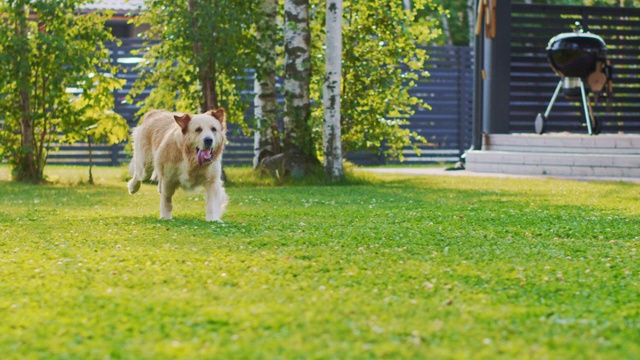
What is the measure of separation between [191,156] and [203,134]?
322 millimetres

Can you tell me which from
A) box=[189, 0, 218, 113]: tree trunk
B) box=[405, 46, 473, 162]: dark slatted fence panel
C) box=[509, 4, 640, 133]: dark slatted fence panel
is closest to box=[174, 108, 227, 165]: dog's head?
box=[189, 0, 218, 113]: tree trunk

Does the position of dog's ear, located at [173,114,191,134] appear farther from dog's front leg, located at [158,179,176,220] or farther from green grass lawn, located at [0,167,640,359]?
green grass lawn, located at [0,167,640,359]

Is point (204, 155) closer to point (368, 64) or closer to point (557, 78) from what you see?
point (368, 64)

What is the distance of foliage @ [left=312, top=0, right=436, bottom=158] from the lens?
15156 millimetres

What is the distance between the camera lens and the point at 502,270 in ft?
18.0

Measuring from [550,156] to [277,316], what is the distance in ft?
41.7

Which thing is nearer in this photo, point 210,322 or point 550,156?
point 210,322

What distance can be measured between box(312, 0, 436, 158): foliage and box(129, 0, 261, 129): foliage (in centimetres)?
128

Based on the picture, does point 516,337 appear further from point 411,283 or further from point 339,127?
point 339,127

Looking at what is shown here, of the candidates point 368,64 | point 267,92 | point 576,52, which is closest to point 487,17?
point 576,52

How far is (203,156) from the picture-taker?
8.25m

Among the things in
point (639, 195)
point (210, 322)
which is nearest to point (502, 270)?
point (210, 322)

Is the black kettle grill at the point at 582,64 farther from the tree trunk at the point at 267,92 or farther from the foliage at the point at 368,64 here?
the tree trunk at the point at 267,92

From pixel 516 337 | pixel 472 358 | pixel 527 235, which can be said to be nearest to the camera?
pixel 472 358
